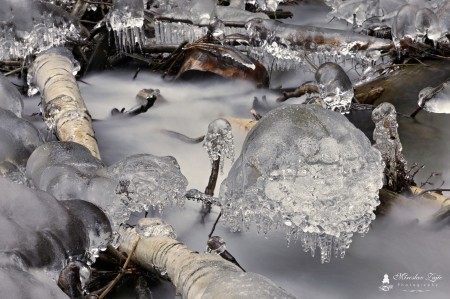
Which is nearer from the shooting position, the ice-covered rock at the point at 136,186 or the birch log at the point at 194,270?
the birch log at the point at 194,270

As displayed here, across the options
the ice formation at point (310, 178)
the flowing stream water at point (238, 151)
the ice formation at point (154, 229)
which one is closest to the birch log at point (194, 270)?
the ice formation at point (154, 229)

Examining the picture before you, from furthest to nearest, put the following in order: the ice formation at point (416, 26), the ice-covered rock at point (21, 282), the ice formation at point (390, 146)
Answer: the ice formation at point (416, 26) < the ice formation at point (390, 146) < the ice-covered rock at point (21, 282)

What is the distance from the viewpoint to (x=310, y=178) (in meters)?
1.93

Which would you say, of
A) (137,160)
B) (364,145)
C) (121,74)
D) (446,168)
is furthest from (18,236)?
(121,74)

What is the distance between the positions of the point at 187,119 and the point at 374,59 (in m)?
0.95

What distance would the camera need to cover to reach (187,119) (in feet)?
10.8

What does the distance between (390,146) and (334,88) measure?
37cm

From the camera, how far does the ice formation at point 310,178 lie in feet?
6.33

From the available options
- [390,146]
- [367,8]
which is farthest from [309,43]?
[390,146]

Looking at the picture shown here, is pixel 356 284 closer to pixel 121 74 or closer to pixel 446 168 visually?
pixel 446 168

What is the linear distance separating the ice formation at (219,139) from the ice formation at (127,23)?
1.49 meters

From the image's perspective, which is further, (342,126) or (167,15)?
(167,15)

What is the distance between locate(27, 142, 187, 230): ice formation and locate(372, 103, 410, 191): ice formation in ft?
2.25

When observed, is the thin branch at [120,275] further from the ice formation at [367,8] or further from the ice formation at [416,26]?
the ice formation at [367,8]
